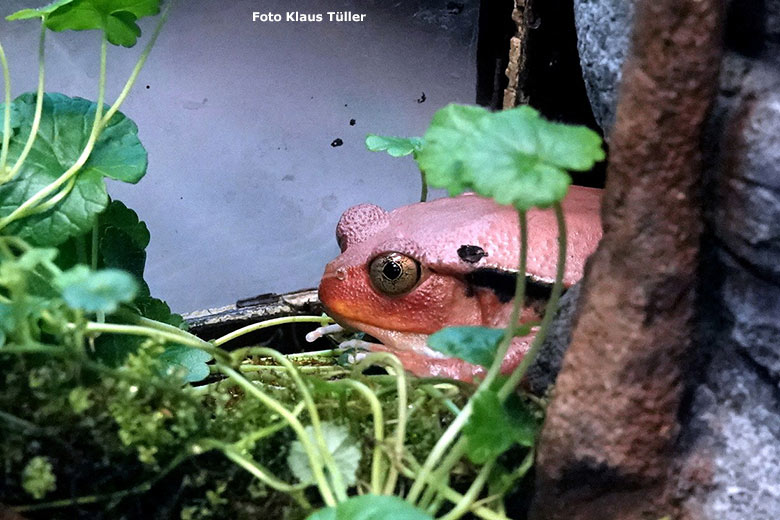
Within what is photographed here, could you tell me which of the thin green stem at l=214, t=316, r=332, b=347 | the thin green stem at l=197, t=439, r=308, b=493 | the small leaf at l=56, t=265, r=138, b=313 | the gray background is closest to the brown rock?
the thin green stem at l=197, t=439, r=308, b=493

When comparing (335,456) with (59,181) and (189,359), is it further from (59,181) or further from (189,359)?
(59,181)

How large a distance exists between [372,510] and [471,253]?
78 centimetres

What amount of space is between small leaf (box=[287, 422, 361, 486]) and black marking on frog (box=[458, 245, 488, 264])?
23.2 inches

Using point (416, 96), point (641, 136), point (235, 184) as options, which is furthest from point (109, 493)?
point (416, 96)

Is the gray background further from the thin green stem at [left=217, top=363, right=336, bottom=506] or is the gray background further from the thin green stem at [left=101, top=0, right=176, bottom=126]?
the thin green stem at [left=217, top=363, right=336, bottom=506]

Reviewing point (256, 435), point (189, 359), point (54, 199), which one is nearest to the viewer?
point (256, 435)

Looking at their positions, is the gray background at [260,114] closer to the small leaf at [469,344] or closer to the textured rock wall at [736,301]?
the textured rock wall at [736,301]

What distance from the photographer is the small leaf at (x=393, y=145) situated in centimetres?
149

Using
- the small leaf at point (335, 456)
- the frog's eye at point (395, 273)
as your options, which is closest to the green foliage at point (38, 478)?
the small leaf at point (335, 456)

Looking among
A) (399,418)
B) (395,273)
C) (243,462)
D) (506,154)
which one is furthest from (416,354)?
(506,154)

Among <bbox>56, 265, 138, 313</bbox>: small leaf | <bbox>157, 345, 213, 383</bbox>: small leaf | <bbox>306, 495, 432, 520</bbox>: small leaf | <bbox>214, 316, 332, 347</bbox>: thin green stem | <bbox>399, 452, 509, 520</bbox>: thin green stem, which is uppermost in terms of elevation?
<bbox>56, 265, 138, 313</bbox>: small leaf

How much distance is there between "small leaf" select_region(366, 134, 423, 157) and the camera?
1489 mm

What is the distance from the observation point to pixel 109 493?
81 cm

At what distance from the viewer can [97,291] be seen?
64 cm
